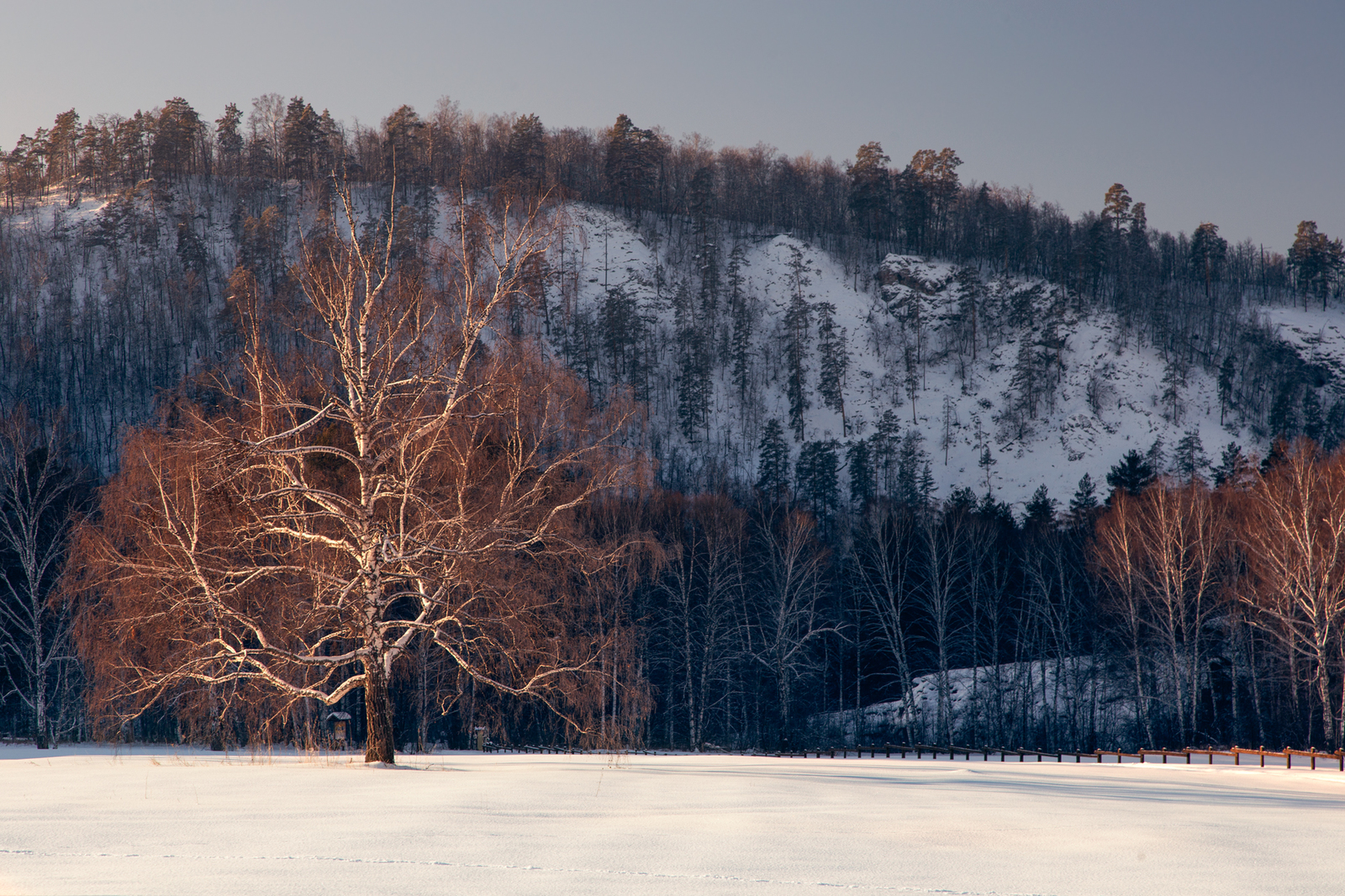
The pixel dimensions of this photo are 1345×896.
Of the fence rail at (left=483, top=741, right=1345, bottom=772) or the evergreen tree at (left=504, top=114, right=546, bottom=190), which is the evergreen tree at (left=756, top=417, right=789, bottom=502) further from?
the evergreen tree at (left=504, top=114, right=546, bottom=190)

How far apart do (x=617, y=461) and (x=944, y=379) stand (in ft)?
290

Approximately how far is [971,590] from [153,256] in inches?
4124

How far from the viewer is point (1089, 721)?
5356cm

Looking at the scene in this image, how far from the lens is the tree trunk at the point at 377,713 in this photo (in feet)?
57.8

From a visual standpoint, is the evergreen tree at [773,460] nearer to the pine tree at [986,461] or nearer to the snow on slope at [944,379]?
the snow on slope at [944,379]

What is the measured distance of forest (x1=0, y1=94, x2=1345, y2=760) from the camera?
1972cm

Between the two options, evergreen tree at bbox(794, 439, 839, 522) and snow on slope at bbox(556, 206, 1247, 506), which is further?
snow on slope at bbox(556, 206, 1247, 506)

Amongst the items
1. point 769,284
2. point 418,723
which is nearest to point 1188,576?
Answer: point 418,723

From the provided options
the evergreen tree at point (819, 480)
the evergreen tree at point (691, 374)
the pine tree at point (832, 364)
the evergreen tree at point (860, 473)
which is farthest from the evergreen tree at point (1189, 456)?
the evergreen tree at point (691, 374)

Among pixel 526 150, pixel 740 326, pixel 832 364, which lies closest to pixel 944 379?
pixel 832 364

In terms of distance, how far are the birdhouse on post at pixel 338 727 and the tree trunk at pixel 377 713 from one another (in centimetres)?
1156

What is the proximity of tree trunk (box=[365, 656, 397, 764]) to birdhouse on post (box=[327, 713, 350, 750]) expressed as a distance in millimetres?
11558

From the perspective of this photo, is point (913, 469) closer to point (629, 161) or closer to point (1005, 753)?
point (1005, 753)

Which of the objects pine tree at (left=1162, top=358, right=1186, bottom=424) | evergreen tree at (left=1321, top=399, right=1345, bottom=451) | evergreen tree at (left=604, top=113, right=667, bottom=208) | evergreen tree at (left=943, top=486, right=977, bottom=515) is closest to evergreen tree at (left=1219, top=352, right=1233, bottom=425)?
pine tree at (left=1162, top=358, right=1186, bottom=424)
